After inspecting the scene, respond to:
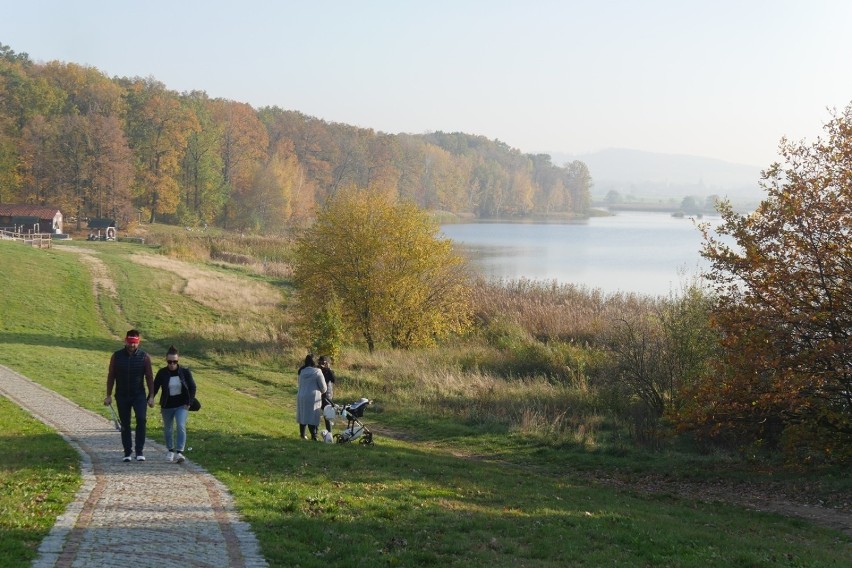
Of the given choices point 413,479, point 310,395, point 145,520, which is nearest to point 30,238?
point 310,395

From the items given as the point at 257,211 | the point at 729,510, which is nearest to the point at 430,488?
the point at 729,510

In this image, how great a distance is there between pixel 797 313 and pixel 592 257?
2700 inches

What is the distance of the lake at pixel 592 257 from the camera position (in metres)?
62.6

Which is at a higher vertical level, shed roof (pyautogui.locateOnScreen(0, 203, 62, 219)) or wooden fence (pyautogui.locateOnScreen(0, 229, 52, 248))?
shed roof (pyautogui.locateOnScreen(0, 203, 62, 219))

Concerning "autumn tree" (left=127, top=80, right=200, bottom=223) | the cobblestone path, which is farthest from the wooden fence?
the cobblestone path

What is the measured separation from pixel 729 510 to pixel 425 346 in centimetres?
2278

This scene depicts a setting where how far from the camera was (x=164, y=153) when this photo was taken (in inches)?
3546

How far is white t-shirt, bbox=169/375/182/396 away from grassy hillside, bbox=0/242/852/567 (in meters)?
1.10

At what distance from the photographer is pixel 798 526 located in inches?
534

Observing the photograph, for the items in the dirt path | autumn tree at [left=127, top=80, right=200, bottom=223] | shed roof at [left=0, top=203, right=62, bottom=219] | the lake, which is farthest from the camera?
autumn tree at [left=127, top=80, right=200, bottom=223]

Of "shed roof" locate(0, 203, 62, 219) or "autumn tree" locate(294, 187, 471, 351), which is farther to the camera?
"shed roof" locate(0, 203, 62, 219)

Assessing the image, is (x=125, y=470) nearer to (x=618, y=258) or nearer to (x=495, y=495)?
(x=495, y=495)

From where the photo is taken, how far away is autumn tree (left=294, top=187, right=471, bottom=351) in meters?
36.9

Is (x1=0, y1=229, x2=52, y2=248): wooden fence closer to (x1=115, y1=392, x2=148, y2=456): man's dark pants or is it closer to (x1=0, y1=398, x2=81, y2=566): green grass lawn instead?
(x1=0, y1=398, x2=81, y2=566): green grass lawn
